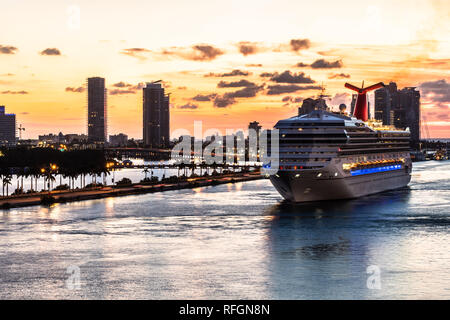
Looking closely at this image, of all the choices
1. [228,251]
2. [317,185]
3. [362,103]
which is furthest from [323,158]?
[362,103]

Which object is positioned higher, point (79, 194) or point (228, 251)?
point (79, 194)

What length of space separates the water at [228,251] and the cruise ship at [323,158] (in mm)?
2196

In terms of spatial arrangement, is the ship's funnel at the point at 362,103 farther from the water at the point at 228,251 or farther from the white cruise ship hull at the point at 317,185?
the water at the point at 228,251

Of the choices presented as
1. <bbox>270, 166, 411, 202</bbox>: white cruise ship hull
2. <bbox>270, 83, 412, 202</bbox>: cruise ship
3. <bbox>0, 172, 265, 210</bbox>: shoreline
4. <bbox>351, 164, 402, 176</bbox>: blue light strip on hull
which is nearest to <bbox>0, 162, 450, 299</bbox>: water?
<bbox>270, 166, 411, 202</bbox>: white cruise ship hull

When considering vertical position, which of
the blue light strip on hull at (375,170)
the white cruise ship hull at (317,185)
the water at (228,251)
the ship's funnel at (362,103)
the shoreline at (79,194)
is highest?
the ship's funnel at (362,103)

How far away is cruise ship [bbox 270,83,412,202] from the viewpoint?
3031 inches

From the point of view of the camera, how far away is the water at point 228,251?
123 feet

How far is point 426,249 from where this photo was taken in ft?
164

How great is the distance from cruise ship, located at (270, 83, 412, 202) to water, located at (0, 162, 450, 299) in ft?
7.21

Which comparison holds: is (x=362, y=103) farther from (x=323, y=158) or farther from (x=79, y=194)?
(x=79, y=194)

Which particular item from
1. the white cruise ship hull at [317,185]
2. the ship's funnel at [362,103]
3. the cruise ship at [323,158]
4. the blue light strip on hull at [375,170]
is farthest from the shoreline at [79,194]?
the blue light strip on hull at [375,170]

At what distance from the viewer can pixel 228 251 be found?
49312 millimetres

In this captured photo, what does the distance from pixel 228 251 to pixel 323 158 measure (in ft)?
104
